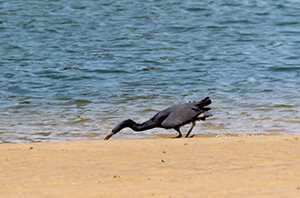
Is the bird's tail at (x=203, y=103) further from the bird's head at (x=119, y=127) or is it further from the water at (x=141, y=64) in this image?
the bird's head at (x=119, y=127)

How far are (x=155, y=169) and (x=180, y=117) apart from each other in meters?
3.13

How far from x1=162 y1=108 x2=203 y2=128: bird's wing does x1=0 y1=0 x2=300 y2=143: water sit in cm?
90

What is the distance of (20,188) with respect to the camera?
14.9ft

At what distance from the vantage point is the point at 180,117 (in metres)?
8.18

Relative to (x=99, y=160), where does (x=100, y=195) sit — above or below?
above

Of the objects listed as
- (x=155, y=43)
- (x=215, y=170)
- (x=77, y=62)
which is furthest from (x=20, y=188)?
(x=155, y=43)

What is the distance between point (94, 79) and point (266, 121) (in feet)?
19.7

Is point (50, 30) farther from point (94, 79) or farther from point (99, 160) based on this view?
point (99, 160)

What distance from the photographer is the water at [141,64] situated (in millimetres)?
9902

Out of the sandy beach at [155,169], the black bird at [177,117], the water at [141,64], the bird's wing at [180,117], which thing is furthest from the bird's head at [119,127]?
the sandy beach at [155,169]

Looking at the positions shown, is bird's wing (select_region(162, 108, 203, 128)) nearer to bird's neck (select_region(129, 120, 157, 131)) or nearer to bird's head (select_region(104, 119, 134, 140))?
bird's neck (select_region(129, 120, 157, 131))

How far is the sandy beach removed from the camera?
170 inches

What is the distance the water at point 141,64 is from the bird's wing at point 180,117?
2.94 ft

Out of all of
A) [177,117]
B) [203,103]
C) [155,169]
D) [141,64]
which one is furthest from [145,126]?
[141,64]
